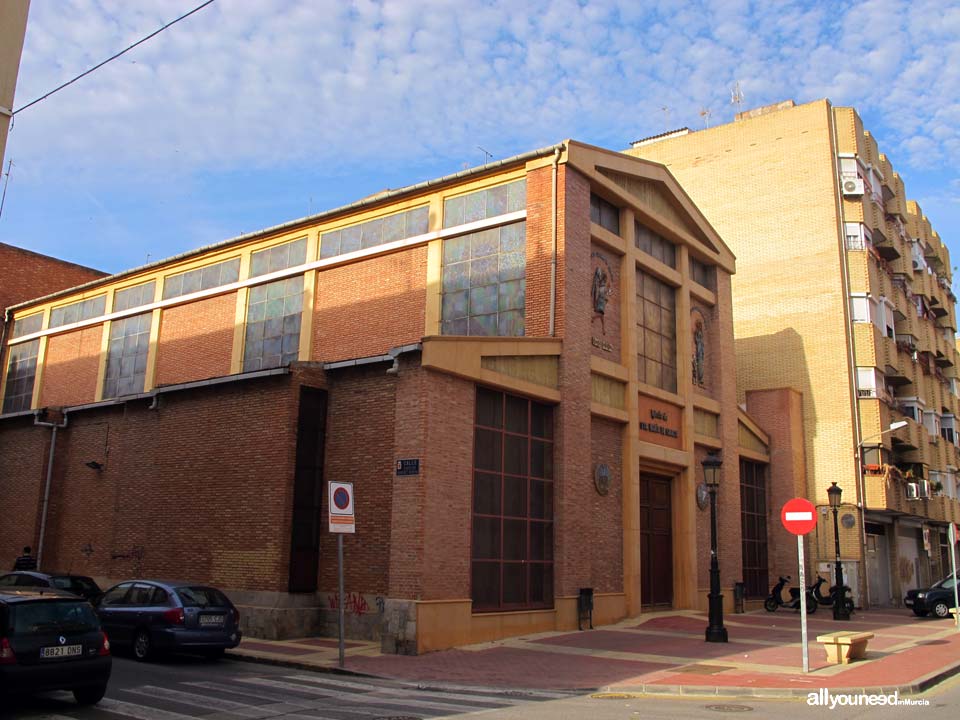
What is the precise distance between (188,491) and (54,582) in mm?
3359

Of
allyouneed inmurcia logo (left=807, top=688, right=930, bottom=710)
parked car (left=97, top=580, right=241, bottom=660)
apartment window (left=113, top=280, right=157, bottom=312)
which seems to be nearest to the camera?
allyouneed inmurcia logo (left=807, top=688, right=930, bottom=710)

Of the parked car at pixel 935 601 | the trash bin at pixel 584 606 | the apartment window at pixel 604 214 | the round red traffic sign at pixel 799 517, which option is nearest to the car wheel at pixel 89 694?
the round red traffic sign at pixel 799 517

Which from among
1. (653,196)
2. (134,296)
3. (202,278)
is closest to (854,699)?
(653,196)

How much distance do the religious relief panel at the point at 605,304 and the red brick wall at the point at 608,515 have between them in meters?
2.00

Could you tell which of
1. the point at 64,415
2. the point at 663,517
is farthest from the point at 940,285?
the point at 64,415

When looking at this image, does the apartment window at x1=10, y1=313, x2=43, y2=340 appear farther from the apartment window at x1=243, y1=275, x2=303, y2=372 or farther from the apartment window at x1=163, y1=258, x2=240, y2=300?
the apartment window at x1=243, y1=275, x2=303, y2=372

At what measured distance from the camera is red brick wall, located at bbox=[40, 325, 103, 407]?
33656 millimetres

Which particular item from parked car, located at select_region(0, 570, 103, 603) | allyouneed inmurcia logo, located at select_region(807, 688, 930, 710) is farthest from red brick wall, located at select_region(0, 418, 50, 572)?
allyouneed inmurcia logo, located at select_region(807, 688, 930, 710)

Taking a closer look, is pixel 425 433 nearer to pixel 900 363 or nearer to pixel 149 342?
pixel 149 342

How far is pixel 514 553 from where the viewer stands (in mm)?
19031

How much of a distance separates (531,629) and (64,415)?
15622 mm

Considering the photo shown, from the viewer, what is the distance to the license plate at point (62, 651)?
10.1 metres

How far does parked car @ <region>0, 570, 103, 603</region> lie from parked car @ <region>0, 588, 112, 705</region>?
8354mm

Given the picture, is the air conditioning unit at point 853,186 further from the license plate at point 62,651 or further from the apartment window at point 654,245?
the license plate at point 62,651
